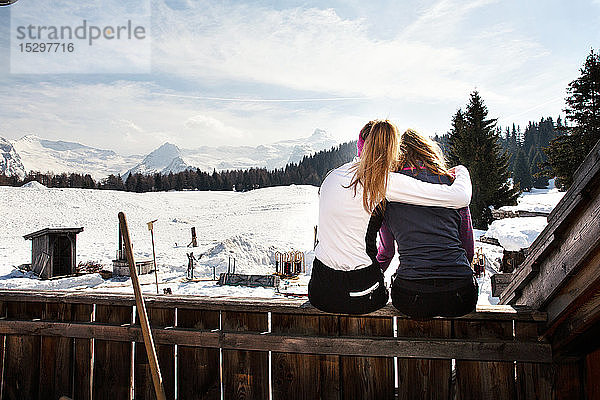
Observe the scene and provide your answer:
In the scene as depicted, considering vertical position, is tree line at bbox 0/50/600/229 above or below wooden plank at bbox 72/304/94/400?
above

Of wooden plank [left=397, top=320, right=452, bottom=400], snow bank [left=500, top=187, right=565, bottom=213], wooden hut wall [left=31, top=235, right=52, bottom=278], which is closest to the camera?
wooden plank [left=397, top=320, right=452, bottom=400]

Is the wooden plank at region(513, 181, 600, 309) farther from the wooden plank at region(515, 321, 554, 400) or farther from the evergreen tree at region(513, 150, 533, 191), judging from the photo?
the evergreen tree at region(513, 150, 533, 191)

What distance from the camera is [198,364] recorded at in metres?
2.91

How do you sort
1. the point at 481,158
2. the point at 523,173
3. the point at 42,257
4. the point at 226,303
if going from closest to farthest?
the point at 226,303, the point at 42,257, the point at 481,158, the point at 523,173

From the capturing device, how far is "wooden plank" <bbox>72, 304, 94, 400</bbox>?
123 inches

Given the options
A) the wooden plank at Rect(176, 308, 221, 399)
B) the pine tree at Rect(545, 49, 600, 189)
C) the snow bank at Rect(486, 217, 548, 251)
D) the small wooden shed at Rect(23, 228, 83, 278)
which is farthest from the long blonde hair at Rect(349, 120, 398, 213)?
the pine tree at Rect(545, 49, 600, 189)

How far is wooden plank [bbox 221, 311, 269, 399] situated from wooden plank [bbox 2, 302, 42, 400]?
1.49 meters

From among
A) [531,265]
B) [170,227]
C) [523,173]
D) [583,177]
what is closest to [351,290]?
[531,265]

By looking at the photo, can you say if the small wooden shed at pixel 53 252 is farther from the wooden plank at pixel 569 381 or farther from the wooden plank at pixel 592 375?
the wooden plank at pixel 592 375

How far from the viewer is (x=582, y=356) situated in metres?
2.42

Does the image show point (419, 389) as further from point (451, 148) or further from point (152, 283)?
point (451, 148)

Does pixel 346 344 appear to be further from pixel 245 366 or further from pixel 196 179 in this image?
pixel 196 179

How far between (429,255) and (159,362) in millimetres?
1890

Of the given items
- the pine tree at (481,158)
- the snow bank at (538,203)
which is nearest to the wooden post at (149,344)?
the snow bank at (538,203)
